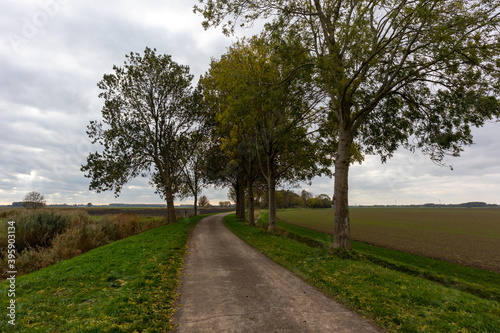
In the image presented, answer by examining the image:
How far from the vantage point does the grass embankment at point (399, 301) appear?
5.39 m

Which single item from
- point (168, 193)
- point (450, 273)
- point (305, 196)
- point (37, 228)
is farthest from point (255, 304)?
point (305, 196)

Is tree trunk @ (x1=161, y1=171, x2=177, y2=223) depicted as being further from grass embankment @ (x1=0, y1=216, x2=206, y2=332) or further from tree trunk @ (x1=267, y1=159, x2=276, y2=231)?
grass embankment @ (x1=0, y1=216, x2=206, y2=332)

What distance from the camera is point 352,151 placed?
21.3 m

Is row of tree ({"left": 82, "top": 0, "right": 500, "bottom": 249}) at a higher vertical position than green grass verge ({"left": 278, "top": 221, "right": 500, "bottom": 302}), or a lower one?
higher

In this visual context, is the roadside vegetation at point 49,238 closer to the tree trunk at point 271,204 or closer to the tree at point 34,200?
the tree trunk at point 271,204

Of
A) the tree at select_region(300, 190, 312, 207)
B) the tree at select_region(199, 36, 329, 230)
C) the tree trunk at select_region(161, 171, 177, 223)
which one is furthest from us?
the tree at select_region(300, 190, 312, 207)

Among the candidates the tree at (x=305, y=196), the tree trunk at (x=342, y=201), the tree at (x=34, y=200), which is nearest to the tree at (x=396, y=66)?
the tree trunk at (x=342, y=201)

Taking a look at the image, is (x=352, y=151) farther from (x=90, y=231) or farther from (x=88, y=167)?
(x=88, y=167)

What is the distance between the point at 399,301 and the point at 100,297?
314 inches

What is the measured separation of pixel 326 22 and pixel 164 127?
21860 mm

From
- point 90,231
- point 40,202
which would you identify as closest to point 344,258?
point 90,231

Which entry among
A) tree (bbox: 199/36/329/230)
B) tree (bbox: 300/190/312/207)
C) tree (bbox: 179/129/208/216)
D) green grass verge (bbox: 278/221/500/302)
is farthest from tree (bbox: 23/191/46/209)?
tree (bbox: 300/190/312/207)

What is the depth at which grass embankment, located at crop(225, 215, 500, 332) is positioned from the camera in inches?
212

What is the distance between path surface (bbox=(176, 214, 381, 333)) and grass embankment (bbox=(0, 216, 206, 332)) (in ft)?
2.00
